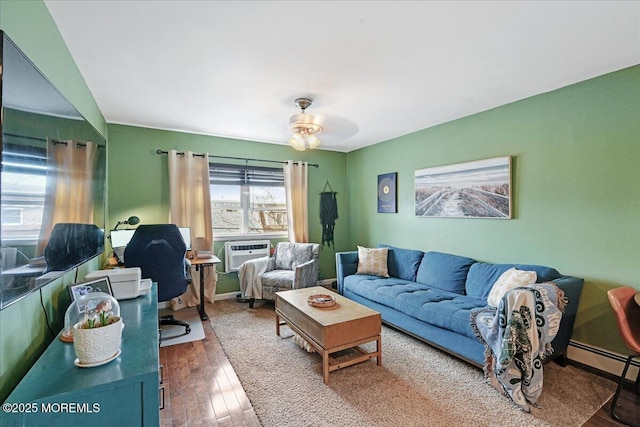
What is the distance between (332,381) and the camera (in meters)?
2.30

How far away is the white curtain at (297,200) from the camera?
15.9 feet

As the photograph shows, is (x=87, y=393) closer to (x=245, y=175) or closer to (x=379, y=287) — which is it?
(x=379, y=287)

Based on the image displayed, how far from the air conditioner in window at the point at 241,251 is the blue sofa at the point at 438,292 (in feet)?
4.25

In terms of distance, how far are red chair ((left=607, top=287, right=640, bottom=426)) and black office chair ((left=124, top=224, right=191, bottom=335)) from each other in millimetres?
3494

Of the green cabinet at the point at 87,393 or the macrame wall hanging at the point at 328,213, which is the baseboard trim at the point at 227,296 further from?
the green cabinet at the point at 87,393

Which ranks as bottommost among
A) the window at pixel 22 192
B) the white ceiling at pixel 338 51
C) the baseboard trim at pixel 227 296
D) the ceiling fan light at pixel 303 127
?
the baseboard trim at pixel 227 296

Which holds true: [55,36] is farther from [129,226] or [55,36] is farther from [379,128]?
[379,128]

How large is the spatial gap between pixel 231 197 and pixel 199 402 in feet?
9.81

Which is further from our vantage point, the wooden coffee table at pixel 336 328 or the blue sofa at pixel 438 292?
the blue sofa at pixel 438 292

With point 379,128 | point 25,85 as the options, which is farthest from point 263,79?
point 379,128

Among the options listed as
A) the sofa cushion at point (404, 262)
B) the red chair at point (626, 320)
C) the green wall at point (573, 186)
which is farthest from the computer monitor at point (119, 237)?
the red chair at point (626, 320)

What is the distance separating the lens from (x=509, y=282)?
2557 millimetres

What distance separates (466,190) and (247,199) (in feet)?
10.1

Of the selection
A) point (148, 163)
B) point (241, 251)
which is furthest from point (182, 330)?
point (148, 163)
